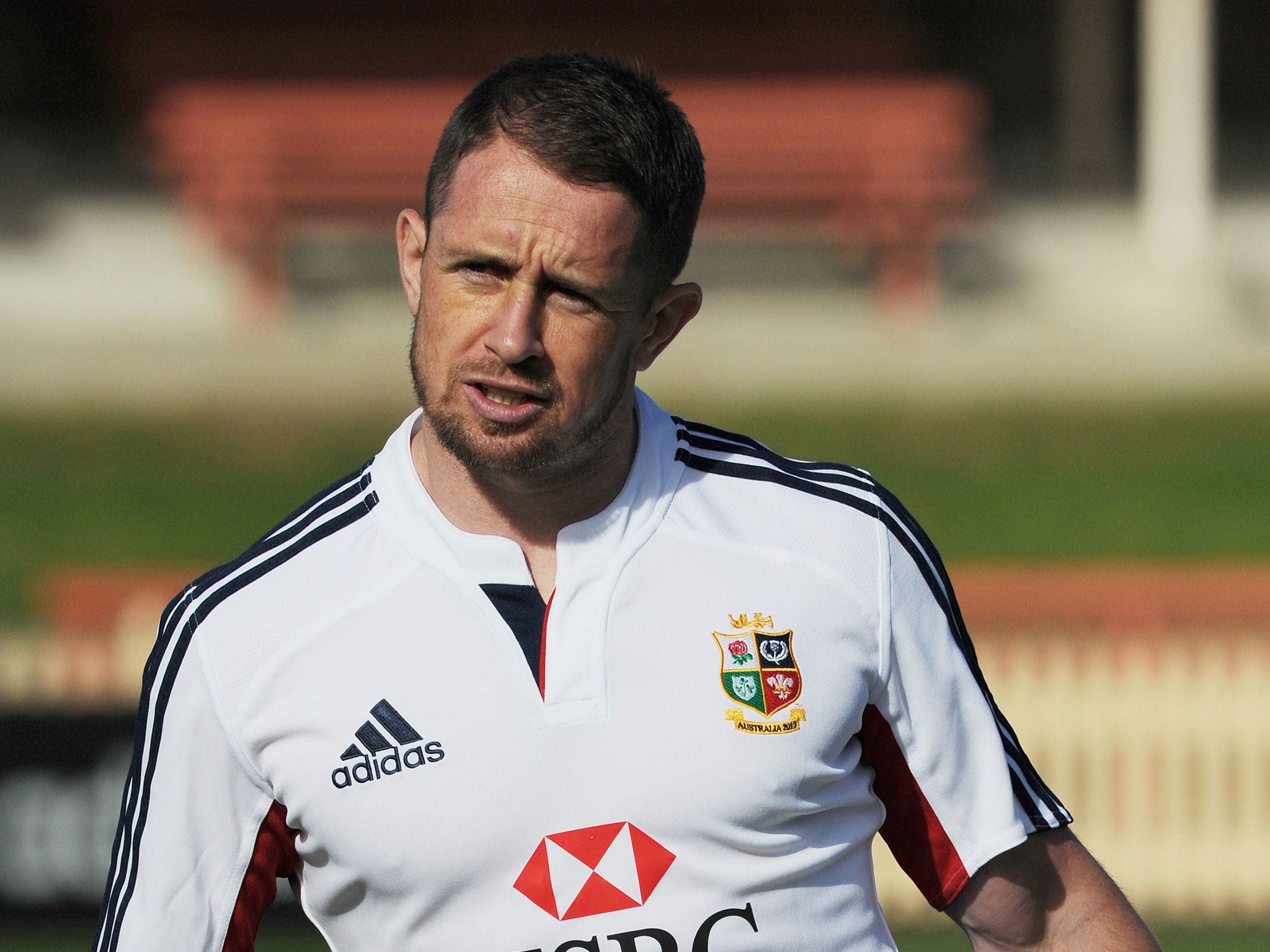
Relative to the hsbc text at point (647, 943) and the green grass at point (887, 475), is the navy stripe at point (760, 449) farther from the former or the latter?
the green grass at point (887, 475)

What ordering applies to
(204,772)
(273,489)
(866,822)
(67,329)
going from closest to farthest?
1. (204,772)
2. (866,822)
3. (273,489)
4. (67,329)

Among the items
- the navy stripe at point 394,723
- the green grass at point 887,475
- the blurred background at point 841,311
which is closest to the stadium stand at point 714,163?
the blurred background at point 841,311

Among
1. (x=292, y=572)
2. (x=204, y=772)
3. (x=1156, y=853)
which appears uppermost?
(x=292, y=572)

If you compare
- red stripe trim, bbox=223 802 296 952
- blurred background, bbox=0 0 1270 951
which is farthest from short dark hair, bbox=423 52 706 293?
blurred background, bbox=0 0 1270 951

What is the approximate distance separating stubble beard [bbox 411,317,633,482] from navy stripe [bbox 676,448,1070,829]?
7.6 inches

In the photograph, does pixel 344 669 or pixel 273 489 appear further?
pixel 273 489

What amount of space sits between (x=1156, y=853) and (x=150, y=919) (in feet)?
16.2

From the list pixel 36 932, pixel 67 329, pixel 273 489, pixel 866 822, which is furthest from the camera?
pixel 67 329

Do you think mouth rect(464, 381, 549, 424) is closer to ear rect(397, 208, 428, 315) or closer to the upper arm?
ear rect(397, 208, 428, 315)

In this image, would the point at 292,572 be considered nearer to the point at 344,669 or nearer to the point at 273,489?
the point at 344,669

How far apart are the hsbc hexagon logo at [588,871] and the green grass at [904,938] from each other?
11.4 feet

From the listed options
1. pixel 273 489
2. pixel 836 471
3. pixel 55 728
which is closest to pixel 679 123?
pixel 836 471

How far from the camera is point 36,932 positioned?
17.3 feet

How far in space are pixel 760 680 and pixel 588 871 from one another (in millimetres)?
297
